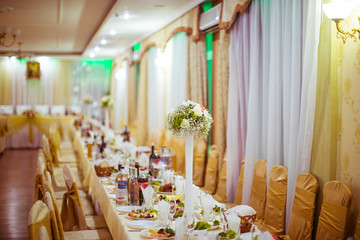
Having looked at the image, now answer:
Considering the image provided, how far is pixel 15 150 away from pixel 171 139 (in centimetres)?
666

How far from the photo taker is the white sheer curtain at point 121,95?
12512 mm

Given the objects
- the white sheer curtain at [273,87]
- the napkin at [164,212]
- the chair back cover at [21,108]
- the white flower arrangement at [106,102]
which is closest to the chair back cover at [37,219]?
the napkin at [164,212]

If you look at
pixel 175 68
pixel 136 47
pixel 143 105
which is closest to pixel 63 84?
pixel 136 47

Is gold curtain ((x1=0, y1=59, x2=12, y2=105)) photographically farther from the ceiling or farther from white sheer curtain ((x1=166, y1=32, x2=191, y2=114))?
white sheer curtain ((x1=166, y1=32, x2=191, y2=114))

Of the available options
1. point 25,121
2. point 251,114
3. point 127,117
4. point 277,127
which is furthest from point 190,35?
point 25,121

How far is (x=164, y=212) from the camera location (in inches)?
98.7

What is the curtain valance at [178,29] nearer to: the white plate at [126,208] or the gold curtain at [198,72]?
the gold curtain at [198,72]

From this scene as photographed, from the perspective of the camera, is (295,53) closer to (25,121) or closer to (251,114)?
(251,114)

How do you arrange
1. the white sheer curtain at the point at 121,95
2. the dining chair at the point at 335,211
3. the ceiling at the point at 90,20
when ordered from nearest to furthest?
the dining chair at the point at 335,211 → the ceiling at the point at 90,20 → the white sheer curtain at the point at 121,95

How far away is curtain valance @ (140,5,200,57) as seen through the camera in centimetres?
639

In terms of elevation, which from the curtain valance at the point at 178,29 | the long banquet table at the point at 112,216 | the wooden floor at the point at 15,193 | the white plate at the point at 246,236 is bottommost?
the wooden floor at the point at 15,193

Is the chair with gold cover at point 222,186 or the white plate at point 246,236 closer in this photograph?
the white plate at point 246,236

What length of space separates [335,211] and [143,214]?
138 cm

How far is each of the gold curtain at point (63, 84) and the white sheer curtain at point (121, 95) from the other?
7.63 feet
